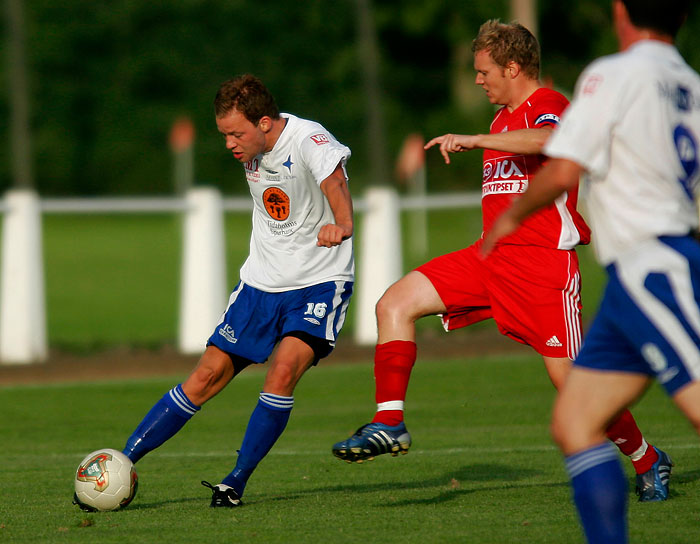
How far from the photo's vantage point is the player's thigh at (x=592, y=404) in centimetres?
419

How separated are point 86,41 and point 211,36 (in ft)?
20.3

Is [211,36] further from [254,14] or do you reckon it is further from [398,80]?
[398,80]

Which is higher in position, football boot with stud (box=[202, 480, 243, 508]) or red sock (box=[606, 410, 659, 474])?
red sock (box=[606, 410, 659, 474])

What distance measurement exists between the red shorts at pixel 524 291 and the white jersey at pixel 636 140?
2.19 metres

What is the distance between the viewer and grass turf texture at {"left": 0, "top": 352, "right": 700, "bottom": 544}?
222 inches

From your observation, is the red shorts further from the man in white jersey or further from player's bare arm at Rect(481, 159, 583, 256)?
player's bare arm at Rect(481, 159, 583, 256)

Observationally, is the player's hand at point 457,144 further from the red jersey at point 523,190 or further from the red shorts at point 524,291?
the red shorts at point 524,291

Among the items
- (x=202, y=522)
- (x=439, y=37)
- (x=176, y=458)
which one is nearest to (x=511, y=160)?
(x=202, y=522)

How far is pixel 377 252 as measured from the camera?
14570mm

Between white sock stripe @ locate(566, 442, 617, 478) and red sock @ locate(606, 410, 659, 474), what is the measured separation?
6.98 feet

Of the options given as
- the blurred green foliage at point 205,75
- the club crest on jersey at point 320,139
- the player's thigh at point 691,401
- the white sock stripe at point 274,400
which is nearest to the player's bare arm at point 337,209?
the club crest on jersey at point 320,139

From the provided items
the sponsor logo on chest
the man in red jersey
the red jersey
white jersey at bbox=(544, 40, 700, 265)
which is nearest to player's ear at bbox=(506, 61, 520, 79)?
the man in red jersey

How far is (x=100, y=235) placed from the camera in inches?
1816

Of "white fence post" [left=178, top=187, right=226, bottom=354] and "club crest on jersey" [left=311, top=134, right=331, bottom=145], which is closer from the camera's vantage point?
"club crest on jersey" [left=311, top=134, right=331, bottom=145]
